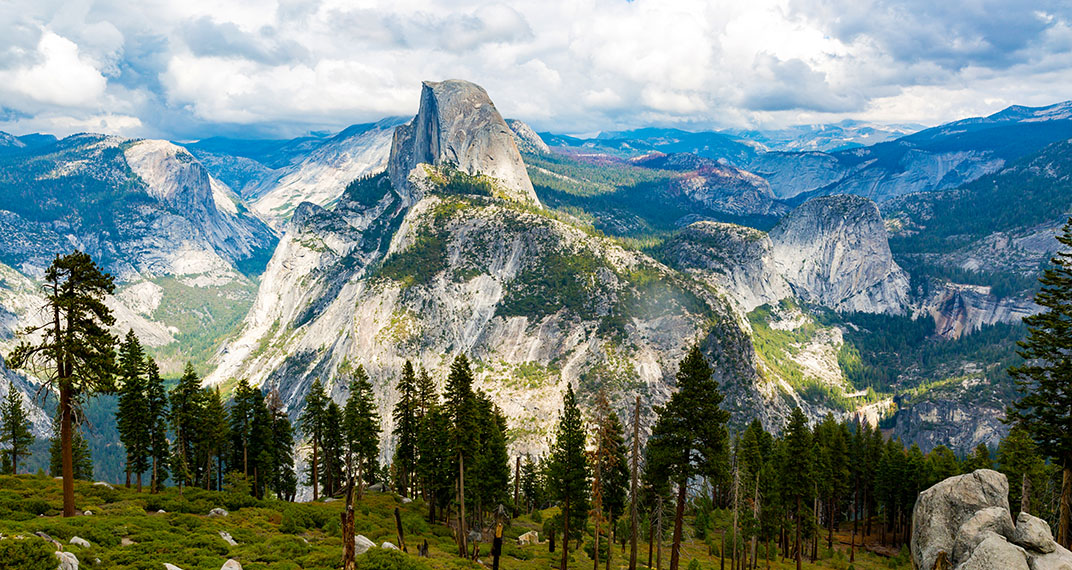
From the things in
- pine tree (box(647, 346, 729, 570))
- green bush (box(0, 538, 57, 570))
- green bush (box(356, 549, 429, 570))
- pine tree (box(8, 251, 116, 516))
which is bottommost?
green bush (box(356, 549, 429, 570))

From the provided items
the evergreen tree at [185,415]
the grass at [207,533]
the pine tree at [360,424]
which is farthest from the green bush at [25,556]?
the pine tree at [360,424]

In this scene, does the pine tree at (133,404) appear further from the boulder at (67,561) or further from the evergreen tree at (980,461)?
the evergreen tree at (980,461)

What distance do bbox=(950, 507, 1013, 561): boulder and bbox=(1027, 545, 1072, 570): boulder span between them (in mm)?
1425

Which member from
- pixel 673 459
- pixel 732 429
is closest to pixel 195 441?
pixel 673 459

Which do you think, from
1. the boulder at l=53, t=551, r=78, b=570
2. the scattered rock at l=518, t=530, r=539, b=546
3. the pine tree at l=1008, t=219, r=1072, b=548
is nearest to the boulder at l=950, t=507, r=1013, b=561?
the pine tree at l=1008, t=219, r=1072, b=548

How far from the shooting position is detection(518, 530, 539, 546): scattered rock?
58.2 metres

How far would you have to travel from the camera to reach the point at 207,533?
3409cm

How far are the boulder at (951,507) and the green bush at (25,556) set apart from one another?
40245 millimetres

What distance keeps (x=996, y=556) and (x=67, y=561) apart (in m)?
39.1

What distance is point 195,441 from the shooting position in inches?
2463

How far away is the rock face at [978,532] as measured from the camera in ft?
80.0

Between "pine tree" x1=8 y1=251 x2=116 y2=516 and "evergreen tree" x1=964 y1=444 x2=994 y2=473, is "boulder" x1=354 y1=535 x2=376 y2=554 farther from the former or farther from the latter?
"evergreen tree" x1=964 y1=444 x2=994 y2=473

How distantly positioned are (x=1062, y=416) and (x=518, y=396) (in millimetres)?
143119

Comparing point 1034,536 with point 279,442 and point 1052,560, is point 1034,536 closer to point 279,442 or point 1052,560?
point 1052,560
